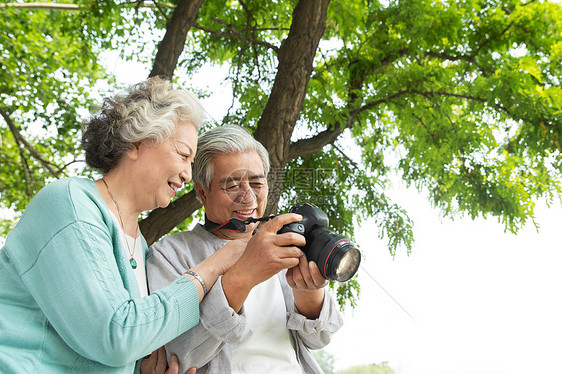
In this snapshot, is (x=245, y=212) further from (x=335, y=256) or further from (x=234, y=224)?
(x=335, y=256)

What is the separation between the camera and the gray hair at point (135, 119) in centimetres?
106

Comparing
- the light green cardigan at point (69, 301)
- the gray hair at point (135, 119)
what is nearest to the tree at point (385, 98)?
the gray hair at point (135, 119)

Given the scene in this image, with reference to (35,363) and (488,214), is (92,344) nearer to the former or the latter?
(35,363)

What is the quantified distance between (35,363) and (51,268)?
0.17m

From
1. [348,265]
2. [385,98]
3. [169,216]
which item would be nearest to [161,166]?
[348,265]

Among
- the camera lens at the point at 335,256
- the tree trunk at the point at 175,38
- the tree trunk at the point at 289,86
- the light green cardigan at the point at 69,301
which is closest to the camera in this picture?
the light green cardigan at the point at 69,301

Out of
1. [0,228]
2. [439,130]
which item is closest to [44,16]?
[0,228]

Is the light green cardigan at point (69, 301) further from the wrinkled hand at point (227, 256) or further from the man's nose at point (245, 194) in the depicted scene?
the man's nose at point (245, 194)

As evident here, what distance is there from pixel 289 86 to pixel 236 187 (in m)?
1.06

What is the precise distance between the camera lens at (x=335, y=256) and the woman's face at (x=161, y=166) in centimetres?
35

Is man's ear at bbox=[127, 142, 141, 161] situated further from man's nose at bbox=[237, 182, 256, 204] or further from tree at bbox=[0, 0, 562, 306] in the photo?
tree at bbox=[0, 0, 562, 306]

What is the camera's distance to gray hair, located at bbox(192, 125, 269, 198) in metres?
1.30

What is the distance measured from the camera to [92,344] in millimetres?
800

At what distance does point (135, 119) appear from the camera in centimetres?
106
